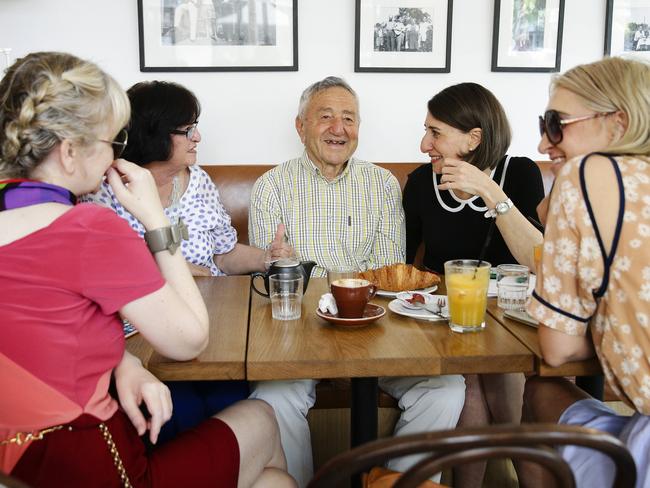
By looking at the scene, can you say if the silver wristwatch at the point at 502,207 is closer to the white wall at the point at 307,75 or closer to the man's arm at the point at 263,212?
the man's arm at the point at 263,212

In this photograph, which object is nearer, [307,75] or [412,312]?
[412,312]

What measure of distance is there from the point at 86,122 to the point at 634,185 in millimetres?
962

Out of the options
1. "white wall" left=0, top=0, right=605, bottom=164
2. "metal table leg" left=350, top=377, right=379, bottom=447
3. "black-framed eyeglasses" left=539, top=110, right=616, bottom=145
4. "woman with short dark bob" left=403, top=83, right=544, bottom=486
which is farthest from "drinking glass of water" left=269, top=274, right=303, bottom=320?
"white wall" left=0, top=0, right=605, bottom=164

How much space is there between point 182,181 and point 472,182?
974 mm

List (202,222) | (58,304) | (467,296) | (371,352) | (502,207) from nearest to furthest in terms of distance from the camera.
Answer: (58,304) < (371,352) < (467,296) < (502,207) < (202,222)

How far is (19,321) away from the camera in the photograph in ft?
3.46

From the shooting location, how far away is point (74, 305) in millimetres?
1082

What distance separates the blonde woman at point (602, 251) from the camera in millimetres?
1179

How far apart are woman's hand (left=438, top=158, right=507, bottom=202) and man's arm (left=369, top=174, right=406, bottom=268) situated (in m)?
0.54

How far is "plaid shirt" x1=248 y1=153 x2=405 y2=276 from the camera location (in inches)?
101

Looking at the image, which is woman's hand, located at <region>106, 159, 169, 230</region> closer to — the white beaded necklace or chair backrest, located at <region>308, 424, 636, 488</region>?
chair backrest, located at <region>308, 424, 636, 488</region>

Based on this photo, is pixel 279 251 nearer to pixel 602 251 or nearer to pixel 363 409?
pixel 363 409

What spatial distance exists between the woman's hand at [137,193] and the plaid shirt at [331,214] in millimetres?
1187

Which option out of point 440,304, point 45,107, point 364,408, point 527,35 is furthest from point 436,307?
point 527,35
